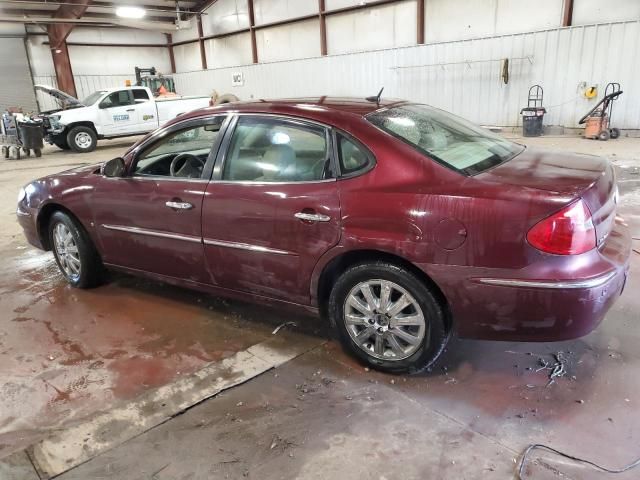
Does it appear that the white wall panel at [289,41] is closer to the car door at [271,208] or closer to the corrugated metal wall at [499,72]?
the corrugated metal wall at [499,72]

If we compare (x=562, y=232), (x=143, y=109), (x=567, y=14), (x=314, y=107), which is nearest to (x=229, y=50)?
(x=143, y=109)

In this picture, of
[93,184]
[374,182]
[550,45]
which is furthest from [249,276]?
[550,45]

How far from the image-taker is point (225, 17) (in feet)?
68.9

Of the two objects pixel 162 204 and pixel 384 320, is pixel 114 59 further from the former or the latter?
pixel 384 320

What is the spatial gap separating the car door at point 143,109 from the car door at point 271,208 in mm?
13345

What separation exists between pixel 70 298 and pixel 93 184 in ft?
3.33

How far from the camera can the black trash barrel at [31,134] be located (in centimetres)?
1331

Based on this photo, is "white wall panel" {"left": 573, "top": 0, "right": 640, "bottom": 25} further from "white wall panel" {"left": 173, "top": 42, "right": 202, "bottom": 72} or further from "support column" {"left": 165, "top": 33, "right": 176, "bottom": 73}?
"support column" {"left": 165, "top": 33, "right": 176, "bottom": 73}

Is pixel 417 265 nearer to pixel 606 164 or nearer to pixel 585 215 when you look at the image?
pixel 585 215

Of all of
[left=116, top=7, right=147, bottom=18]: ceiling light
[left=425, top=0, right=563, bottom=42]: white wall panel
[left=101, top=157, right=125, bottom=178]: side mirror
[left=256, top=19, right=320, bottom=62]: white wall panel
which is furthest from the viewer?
[left=116, top=7, right=147, bottom=18]: ceiling light

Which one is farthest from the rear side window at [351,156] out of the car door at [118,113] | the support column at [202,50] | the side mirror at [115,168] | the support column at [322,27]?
the support column at [202,50]

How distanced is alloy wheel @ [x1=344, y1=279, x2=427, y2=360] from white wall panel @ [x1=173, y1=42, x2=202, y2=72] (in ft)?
74.4

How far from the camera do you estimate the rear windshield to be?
2.70 metres

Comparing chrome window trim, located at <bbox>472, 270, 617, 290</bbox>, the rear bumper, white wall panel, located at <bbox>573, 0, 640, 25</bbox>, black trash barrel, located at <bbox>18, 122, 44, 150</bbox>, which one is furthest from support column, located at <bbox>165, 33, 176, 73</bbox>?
chrome window trim, located at <bbox>472, 270, 617, 290</bbox>
